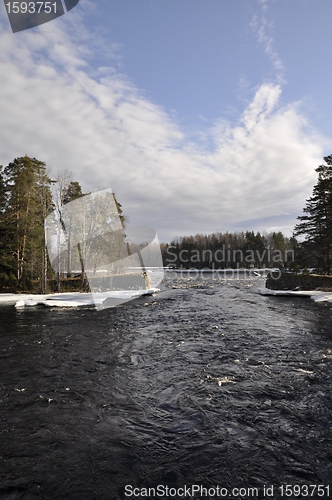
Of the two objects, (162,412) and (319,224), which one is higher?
(319,224)

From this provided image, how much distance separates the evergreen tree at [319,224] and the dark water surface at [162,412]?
22.9 meters

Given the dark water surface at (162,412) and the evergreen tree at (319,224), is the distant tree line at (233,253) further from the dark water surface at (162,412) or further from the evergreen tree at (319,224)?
the dark water surface at (162,412)

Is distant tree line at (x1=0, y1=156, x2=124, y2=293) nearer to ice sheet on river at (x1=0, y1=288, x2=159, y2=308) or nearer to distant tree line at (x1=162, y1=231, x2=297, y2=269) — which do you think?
ice sheet on river at (x1=0, y1=288, x2=159, y2=308)

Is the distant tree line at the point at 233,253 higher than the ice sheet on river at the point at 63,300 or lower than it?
higher

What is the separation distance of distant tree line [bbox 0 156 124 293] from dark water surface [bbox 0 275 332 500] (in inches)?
707

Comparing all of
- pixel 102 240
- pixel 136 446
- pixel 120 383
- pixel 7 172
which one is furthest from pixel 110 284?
pixel 136 446

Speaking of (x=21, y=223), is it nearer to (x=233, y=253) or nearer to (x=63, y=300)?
(x=63, y=300)

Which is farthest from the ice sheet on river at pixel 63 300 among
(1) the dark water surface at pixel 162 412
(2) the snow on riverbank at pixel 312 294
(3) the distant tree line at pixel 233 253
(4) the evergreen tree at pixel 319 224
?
(3) the distant tree line at pixel 233 253

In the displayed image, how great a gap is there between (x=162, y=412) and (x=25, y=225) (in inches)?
1116

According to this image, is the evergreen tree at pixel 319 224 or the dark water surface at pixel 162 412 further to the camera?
the evergreen tree at pixel 319 224

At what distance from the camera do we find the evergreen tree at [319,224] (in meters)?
30.5

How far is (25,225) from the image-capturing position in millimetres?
28703

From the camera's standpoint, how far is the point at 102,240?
35.3 metres

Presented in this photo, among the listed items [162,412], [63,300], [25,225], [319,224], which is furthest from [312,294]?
[25,225]
